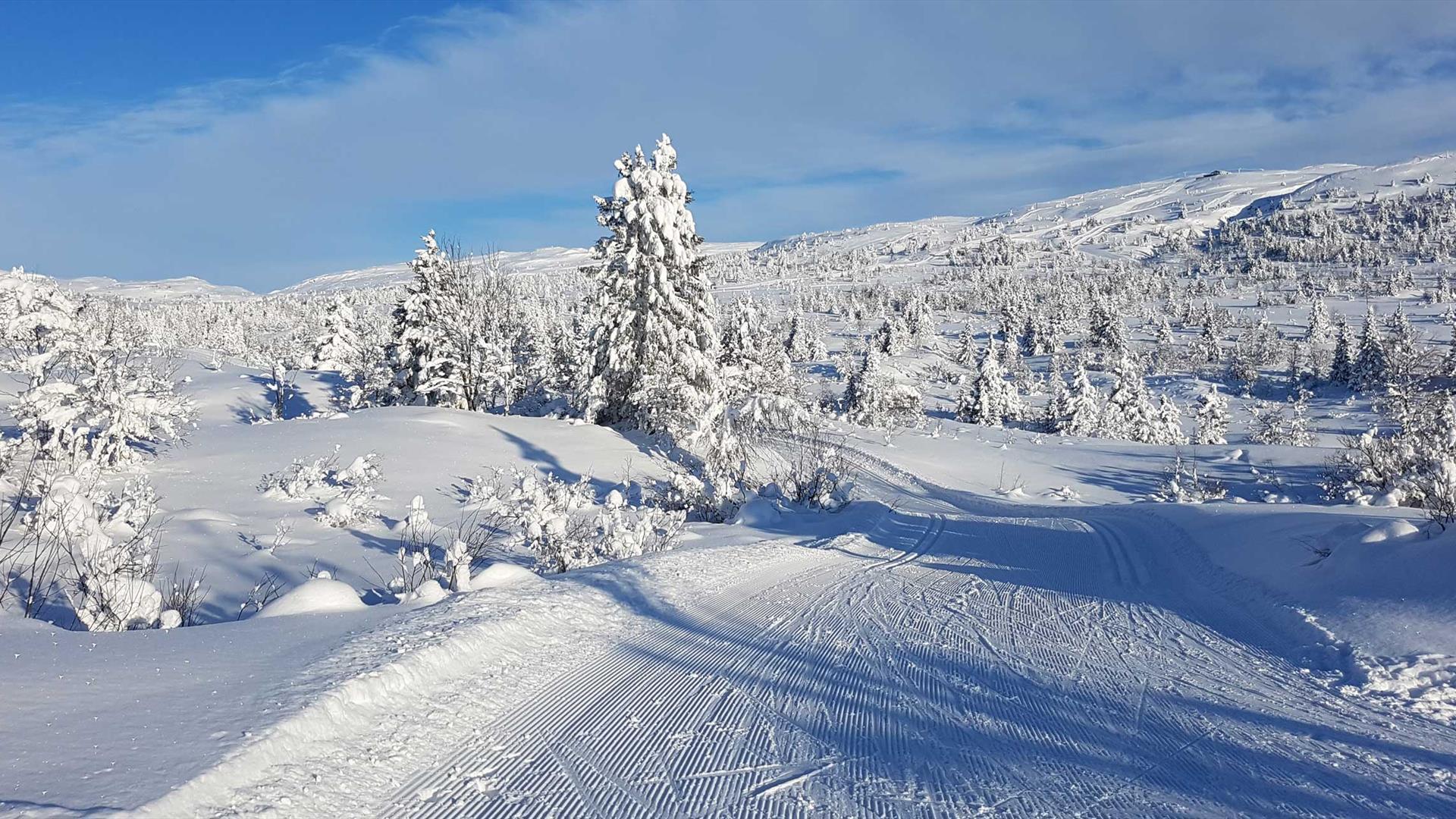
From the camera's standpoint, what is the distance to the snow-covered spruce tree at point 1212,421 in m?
50.2

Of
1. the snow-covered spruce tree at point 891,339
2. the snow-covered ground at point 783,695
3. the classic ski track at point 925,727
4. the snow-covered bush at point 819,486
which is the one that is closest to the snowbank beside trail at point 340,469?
the snow-covered ground at point 783,695

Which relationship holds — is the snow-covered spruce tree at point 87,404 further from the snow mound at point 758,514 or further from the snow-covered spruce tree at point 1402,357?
the snow-covered spruce tree at point 1402,357

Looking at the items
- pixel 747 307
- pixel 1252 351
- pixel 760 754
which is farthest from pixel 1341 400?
pixel 760 754

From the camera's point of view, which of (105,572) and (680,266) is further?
(680,266)

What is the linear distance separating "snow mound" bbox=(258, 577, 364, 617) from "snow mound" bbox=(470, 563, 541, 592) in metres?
1.00

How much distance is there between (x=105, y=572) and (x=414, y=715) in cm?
348

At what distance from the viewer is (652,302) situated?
2298 cm

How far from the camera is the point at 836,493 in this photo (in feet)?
50.3

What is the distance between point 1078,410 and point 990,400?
8.46 meters

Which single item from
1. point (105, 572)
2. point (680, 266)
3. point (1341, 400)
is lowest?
point (1341, 400)

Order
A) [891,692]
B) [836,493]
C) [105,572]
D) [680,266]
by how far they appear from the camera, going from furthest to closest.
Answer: [680,266], [836,493], [105,572], [891,692]

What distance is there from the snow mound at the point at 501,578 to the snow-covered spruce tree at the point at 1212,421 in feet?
176

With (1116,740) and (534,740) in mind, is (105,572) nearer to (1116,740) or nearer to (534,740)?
(534,740)

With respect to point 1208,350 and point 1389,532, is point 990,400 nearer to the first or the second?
point 1389,532
